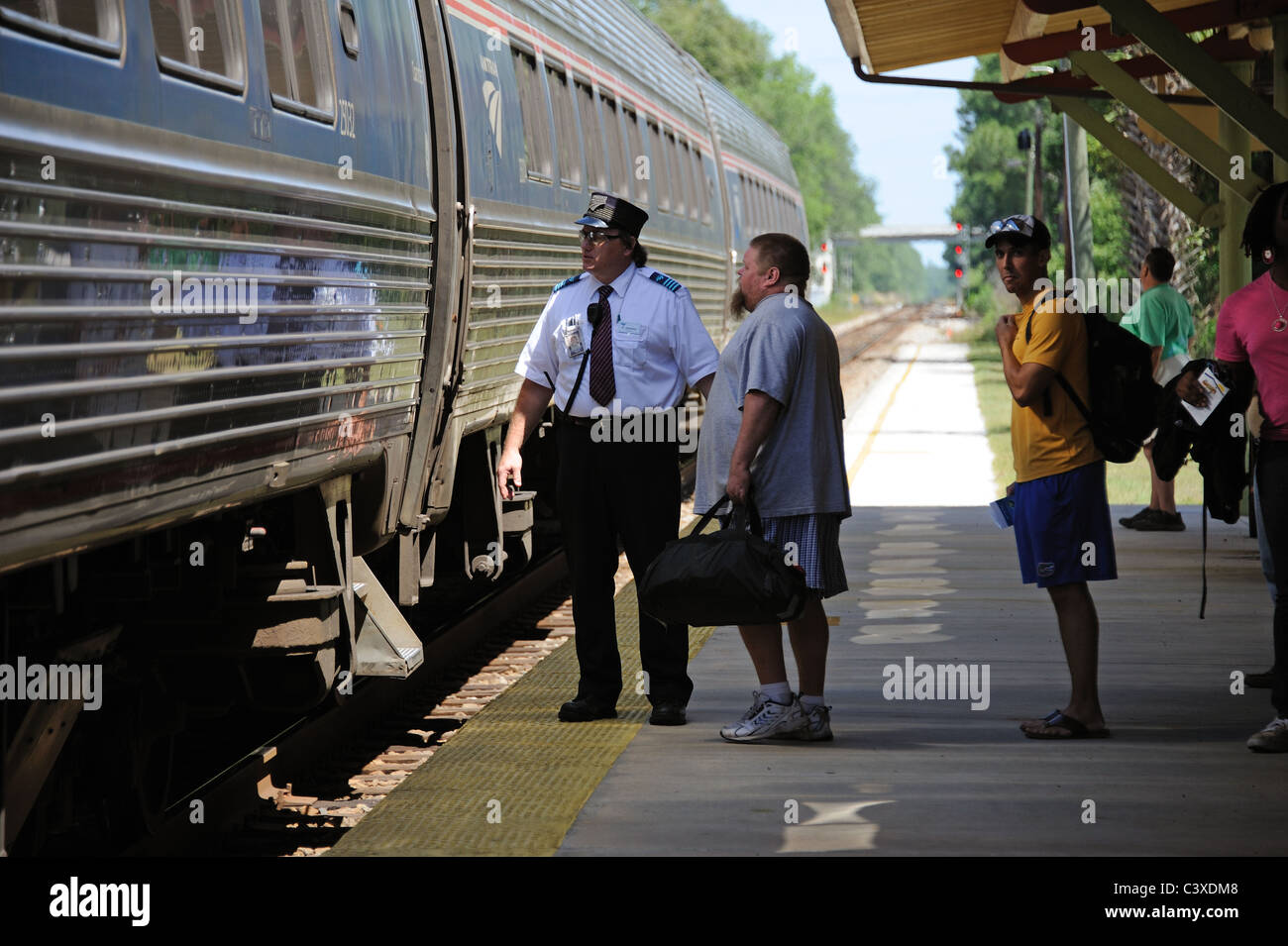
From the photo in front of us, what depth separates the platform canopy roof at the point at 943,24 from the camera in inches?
449

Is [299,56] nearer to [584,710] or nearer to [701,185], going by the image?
[584,710]

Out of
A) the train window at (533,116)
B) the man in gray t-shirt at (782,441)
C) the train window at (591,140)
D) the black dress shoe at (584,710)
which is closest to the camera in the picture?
the man in gray t-shirt at (782,441)

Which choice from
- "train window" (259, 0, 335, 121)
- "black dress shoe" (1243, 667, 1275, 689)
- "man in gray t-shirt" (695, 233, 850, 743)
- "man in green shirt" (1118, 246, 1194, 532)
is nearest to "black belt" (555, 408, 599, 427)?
"man in gray t-shirt" (695, 233, 850, 743)

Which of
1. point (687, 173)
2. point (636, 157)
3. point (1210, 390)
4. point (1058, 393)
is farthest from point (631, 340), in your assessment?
point (687, 173)

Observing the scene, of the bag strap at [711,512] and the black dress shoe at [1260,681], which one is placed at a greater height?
the bag strap at [711,512]

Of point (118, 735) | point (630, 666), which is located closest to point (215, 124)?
point (118, 735)

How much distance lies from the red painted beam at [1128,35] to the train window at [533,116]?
2939 millimetres

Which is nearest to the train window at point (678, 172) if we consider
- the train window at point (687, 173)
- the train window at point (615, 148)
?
the train window at point (687, 173)

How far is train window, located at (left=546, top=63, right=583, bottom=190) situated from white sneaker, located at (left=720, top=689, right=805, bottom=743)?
4.65 m

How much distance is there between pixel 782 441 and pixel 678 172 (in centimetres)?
1005

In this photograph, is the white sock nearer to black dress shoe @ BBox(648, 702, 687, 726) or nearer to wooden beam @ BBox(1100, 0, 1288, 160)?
black dress shoe @ BBox(648, 702, 687, 726)

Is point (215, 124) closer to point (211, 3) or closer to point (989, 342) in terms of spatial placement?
point (211, 3)

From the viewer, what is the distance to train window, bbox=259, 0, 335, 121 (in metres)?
5.52

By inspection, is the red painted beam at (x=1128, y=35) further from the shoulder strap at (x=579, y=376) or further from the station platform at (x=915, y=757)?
the shoulder strap at (x=579, y=376)
